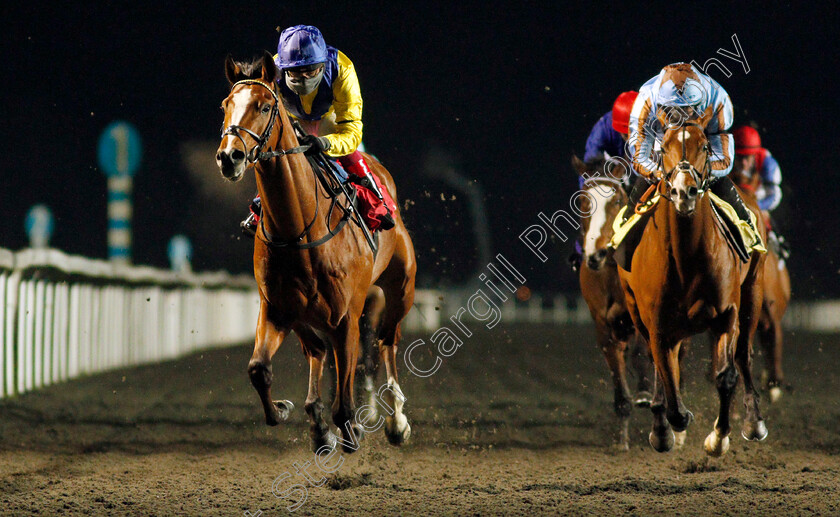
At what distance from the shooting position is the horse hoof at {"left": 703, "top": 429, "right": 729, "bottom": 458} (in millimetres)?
5191

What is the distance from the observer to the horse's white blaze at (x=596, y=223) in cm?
595

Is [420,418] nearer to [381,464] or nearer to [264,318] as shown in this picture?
[381,464]

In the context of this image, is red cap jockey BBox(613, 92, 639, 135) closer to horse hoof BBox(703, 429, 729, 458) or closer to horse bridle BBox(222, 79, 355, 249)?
horse hoof BBox(703, 429, 729, 458)

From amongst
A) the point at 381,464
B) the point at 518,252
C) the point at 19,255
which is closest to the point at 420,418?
the point at 381,464

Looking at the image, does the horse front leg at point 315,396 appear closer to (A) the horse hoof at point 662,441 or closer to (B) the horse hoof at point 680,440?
(A) the horse hoof at point 662,441

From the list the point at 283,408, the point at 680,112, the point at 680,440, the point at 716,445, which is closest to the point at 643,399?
the point at 680,440

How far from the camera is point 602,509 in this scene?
4.39 metres

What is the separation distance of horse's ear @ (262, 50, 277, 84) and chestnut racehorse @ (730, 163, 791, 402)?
184 inches

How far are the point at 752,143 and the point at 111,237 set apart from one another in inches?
839

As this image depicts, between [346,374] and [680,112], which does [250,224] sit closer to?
[346,374]

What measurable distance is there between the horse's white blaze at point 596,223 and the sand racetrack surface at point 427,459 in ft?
4.28

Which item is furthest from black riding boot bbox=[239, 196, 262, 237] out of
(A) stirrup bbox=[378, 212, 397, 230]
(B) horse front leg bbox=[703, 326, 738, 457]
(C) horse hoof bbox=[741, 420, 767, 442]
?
(C) horse hoof bbox=[741, 420, 767, 442]

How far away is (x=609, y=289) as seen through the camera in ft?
21.5

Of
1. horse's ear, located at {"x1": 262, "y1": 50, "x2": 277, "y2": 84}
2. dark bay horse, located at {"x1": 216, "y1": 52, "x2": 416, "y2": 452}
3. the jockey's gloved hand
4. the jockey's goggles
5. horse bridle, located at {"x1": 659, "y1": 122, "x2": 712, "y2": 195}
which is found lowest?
dark bay horse, located at {"x1": 216, "y1": 52, "x2": 416, "y2": 452}
